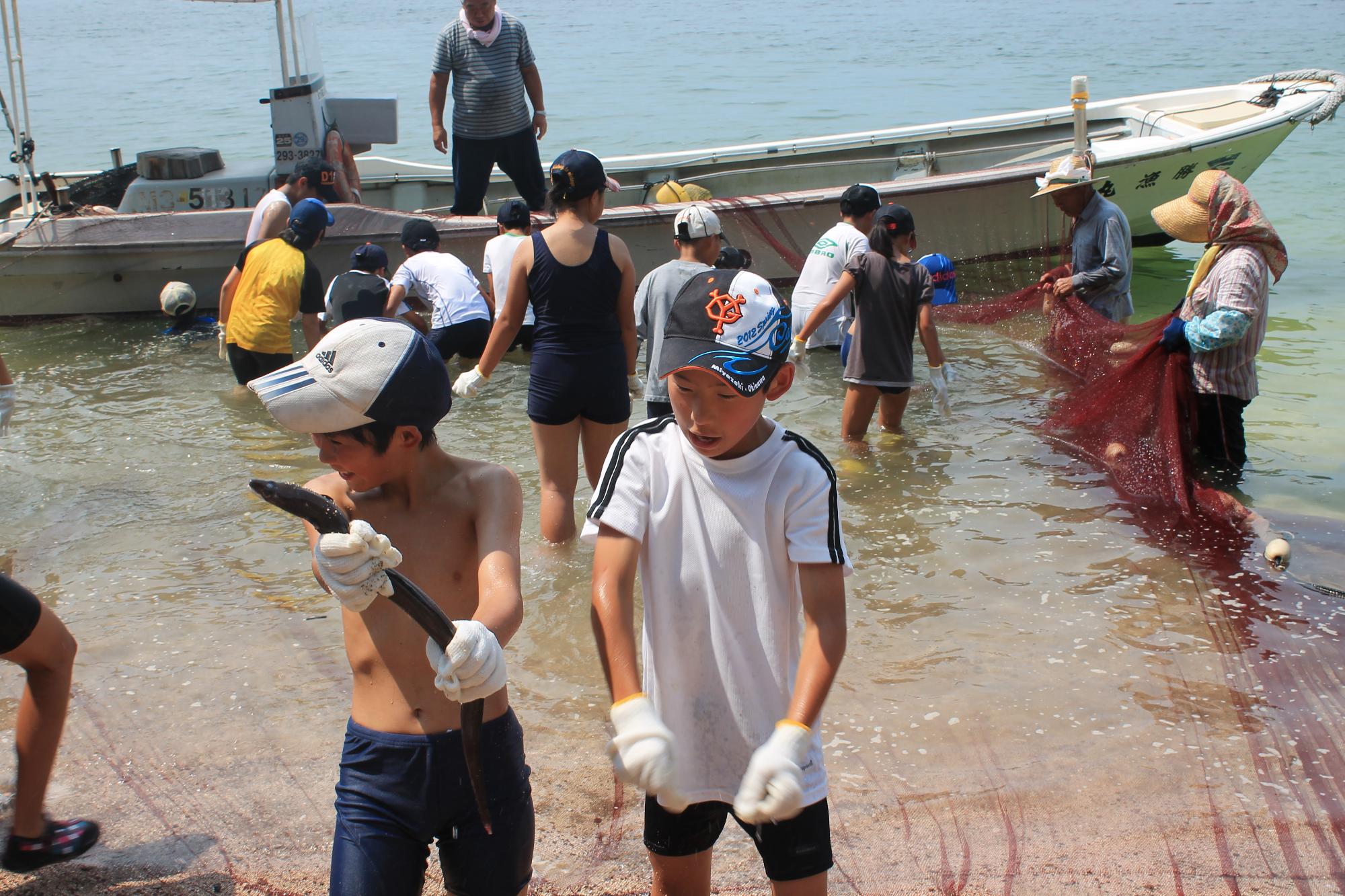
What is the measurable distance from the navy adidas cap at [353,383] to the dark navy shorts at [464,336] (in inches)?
233

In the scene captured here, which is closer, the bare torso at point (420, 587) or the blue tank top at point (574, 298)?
the bare torso at point (420, 587)

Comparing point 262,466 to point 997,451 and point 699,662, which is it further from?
Result: point 699,662

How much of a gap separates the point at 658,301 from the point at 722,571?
361 cm

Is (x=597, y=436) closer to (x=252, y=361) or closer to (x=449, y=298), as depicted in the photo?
(x=449, y=298)

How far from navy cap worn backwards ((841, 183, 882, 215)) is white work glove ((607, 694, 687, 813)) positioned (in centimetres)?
564

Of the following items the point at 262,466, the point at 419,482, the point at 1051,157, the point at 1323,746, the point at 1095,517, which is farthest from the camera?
the point at 1051,157

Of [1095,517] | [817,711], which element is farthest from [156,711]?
[1095,517]

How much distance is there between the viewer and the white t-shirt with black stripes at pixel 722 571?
2.38 meters

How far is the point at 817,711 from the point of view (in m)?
2.30

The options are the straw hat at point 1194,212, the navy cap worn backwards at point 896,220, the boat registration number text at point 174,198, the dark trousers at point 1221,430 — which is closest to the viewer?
the straw hat at point 1194,212

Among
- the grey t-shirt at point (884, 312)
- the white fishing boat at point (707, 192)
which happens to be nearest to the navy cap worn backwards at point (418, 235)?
the white fishing boat at point (707, 192)

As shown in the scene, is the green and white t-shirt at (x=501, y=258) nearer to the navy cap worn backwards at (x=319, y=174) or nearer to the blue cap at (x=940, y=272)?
the navy cap worn backwards at (x=319, y=174)

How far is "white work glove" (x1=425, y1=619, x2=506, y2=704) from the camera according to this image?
7.00ft

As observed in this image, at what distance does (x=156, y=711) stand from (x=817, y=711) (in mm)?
3114
